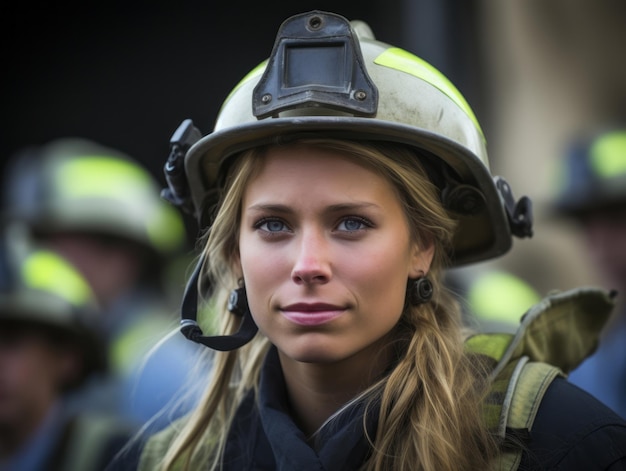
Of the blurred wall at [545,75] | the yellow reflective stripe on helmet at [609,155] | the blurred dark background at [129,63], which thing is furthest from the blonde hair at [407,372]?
the blurred dark background at [129,63]

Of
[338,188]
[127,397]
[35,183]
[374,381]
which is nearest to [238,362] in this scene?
[374,381]

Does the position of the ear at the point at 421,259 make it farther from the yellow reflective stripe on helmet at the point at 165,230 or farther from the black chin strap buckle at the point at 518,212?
the yellow reflective stripe on helmet at the point at 165,230

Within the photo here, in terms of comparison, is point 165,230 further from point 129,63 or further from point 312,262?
Answer: point 312,262

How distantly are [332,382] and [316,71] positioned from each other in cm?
83

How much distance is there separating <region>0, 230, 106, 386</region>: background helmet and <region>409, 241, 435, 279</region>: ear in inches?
108

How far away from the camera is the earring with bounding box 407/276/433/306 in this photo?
9.60 feet

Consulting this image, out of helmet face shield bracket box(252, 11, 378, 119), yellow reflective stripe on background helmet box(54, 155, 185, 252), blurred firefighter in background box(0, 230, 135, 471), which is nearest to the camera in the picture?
helmet face shield bracket box(252, 11, 378, 119)

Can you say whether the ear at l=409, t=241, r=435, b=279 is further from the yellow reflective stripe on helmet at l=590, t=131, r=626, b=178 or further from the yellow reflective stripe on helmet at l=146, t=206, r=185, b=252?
the yellow reflective stripe on helmet at l=146, t=206, r=185, b=252

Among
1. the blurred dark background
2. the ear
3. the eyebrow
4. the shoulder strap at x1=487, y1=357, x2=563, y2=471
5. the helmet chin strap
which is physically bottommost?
the shoulder strap at x1=487, y1=357, x2=563, y2=471

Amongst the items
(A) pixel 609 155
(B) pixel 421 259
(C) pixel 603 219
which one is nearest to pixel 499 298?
(C) pixel 603 219

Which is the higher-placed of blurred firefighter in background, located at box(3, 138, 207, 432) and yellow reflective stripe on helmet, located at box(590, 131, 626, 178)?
yellow reflective stripe on helmet, located at box(590, 131, 626, 178)

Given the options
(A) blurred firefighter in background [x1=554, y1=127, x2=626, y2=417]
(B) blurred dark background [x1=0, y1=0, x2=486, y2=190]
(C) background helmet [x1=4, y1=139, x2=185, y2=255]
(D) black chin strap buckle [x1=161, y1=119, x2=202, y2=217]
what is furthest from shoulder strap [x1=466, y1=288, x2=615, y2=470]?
(B) blurred dark background [x1=0, y1=0, x2=486, y2=190]

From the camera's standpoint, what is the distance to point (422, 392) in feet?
9.16

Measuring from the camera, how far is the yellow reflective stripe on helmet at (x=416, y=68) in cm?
291
